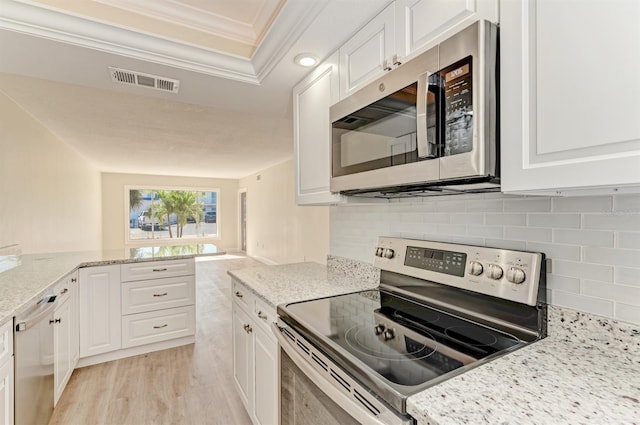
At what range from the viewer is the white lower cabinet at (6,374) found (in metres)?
1.29

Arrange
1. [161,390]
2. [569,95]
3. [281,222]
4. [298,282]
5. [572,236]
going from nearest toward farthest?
1. [569,95]
2. [572,236]
3. [298,282]
4. [161,390]
5. [281,222]

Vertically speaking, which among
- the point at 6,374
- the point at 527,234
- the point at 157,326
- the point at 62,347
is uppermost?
the point at 527,234

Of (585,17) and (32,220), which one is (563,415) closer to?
(585,17)

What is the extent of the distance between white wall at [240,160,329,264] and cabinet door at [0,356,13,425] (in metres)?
3.85

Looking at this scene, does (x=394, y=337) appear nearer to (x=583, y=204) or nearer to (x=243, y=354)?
(x=583, y=204)

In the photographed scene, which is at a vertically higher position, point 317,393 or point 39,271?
point 39,271

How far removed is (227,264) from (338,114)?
6512 millimetres

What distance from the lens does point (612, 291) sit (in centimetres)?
93

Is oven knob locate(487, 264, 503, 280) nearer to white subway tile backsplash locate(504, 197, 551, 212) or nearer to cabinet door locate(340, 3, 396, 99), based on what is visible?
white subway tile backsplash locate(504, 197, 551, 212)

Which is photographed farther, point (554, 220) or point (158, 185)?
point (158, 185)

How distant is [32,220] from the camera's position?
3.39m

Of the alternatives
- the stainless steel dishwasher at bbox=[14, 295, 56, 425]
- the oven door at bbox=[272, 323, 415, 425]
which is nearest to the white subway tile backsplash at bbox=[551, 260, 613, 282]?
the oven door at bbox=[272, 323, 415, 425]

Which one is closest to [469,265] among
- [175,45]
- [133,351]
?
[175,45]

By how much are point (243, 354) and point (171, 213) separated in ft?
27.7
